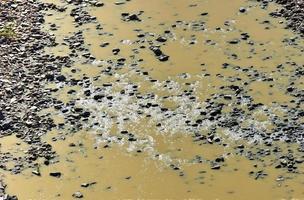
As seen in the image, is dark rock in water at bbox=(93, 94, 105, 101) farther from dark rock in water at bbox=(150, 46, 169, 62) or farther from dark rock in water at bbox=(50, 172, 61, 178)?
dark rock in water at bbox=(50, 172, 61, 178)

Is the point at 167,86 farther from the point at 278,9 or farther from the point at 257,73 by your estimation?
the point at 278,9

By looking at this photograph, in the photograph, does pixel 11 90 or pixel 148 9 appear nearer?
pixel 11 90

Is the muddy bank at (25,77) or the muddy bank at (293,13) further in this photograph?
the muddy bank at (293,13)

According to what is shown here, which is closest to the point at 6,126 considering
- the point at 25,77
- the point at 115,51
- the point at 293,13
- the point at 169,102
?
the point at 25,77

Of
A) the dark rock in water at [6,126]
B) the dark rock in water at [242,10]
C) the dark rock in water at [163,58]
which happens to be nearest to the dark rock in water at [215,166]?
the dark rock in water at [163,58]

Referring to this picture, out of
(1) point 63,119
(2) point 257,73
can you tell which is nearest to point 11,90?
(1) point 63,119

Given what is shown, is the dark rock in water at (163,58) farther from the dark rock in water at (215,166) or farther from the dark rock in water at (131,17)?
the dark rock in water at (215,166)

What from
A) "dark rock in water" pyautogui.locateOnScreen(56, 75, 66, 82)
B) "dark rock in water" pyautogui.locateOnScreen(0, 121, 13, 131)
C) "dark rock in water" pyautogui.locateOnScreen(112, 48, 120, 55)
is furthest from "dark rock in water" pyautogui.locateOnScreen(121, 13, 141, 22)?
"dark rock in water" pyautogui.locateOnScreen(0, 121, 13, 131)

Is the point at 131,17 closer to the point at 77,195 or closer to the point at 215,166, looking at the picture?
the point at 215,166
